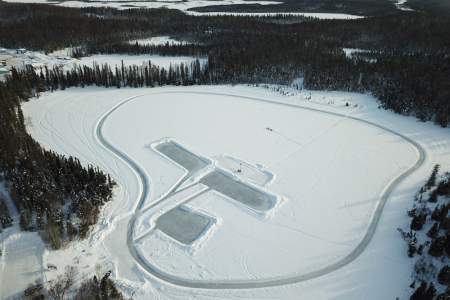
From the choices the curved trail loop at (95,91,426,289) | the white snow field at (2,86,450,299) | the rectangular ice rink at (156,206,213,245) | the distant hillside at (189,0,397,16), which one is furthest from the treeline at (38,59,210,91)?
the distant hillside at (189,0,397,16)

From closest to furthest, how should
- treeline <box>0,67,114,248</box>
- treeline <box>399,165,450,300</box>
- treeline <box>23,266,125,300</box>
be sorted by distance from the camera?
treeline <box>23,266,125,300</box> → treeline <box>399,165,450,300</box> → treeline <box>0,67,114,248</box>

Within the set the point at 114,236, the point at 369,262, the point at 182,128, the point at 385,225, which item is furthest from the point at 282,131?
the point at 114,236

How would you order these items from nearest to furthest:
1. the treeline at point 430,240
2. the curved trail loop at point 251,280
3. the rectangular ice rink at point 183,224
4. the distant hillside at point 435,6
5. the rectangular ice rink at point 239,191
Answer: the treeline at point 430,240 < the curved trail loop at point 251,280 < the rectangular ice rink at point 183,224 < the rectangular ice rink at point 239,191 < the distant hillside at point 435,6

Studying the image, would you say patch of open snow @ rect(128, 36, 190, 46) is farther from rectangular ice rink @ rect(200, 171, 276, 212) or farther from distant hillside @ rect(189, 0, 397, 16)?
rectangular ice rink @ rect(200, 171, 276, 212)

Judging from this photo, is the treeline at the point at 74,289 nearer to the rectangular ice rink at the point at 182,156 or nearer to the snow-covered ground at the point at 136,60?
the rectangular ice rink at the point at 182,156

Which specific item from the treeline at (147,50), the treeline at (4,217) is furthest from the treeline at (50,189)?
the treeline at (147,50)

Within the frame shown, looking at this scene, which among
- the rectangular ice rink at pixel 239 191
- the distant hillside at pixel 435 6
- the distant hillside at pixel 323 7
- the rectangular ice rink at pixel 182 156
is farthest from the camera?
the distant hillside at pixel 323 7
